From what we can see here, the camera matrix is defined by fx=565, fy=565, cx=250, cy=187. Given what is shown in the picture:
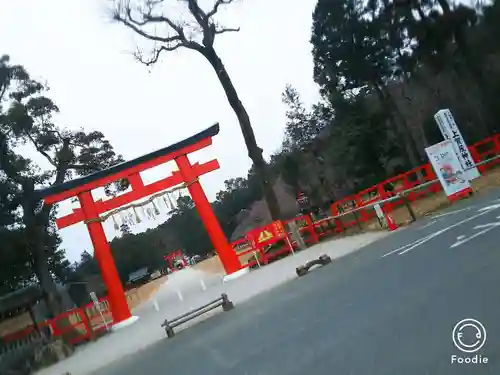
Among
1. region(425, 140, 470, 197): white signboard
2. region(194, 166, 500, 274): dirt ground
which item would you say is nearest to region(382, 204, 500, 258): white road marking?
region(425, 140, 470, 197): white signboard

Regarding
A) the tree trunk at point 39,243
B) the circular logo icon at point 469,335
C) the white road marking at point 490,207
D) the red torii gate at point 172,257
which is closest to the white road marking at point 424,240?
the white road marking at point 490,207

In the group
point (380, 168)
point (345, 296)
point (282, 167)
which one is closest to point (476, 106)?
point (380, 168)

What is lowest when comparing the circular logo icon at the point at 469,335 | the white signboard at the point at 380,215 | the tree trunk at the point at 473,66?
the circular logo icon at the point at 469,335

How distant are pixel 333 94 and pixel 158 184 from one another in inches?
610

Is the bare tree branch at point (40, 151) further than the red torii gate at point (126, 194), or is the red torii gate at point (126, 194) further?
the bare tree branch at point (40, 151)

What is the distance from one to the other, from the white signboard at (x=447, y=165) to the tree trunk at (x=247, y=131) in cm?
733

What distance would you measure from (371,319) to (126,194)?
13.8 meters

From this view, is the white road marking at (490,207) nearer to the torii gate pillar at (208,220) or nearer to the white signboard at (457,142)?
the white signboard at (457,142)

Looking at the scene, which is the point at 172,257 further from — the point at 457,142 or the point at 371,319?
the point at 371,319

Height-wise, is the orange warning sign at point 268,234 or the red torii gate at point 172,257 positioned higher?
the red torii gate at point 172,257

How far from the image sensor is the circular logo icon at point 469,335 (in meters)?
4.55

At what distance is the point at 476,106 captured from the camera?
28391 millimetres

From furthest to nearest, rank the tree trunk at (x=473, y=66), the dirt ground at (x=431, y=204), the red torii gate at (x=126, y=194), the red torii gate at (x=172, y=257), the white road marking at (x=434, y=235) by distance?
the red torii gate at (x=172, y=257), the tree trunk at (x=473, y=66), the red torii gate at (x=126, y=194), the dirt ground at (x=431, y=204), the white road marking at (x=434, y=235)

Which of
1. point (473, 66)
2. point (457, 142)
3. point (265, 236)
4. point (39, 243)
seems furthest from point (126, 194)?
point (473, 66)
